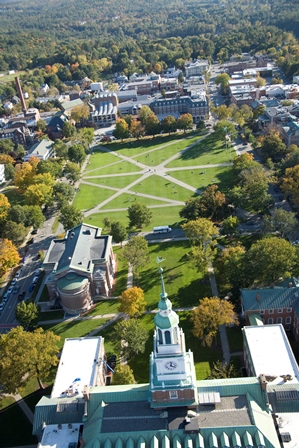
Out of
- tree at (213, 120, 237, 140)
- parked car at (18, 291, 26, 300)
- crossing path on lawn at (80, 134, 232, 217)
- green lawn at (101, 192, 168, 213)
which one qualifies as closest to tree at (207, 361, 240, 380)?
parked car at (18, 291, 26, 300)

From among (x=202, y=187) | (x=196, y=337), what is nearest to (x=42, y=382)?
(x=196, y=337)

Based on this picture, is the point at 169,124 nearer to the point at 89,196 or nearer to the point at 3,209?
the point at 89,196

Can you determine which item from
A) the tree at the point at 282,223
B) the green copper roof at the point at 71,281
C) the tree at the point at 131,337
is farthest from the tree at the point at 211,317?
the tree at the point at 282,223

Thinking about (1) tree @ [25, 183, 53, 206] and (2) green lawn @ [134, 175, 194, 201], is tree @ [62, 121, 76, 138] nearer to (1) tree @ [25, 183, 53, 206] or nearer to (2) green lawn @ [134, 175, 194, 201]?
(2) green lawn @ [134, 175, 194, 201]

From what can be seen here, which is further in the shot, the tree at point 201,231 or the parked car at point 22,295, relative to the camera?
the parked car at point 22,295

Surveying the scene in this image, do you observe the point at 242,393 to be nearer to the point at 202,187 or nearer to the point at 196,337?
the point at 196,337

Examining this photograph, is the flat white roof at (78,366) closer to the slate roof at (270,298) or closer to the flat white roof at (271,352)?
the flat white roof at (271,352)
